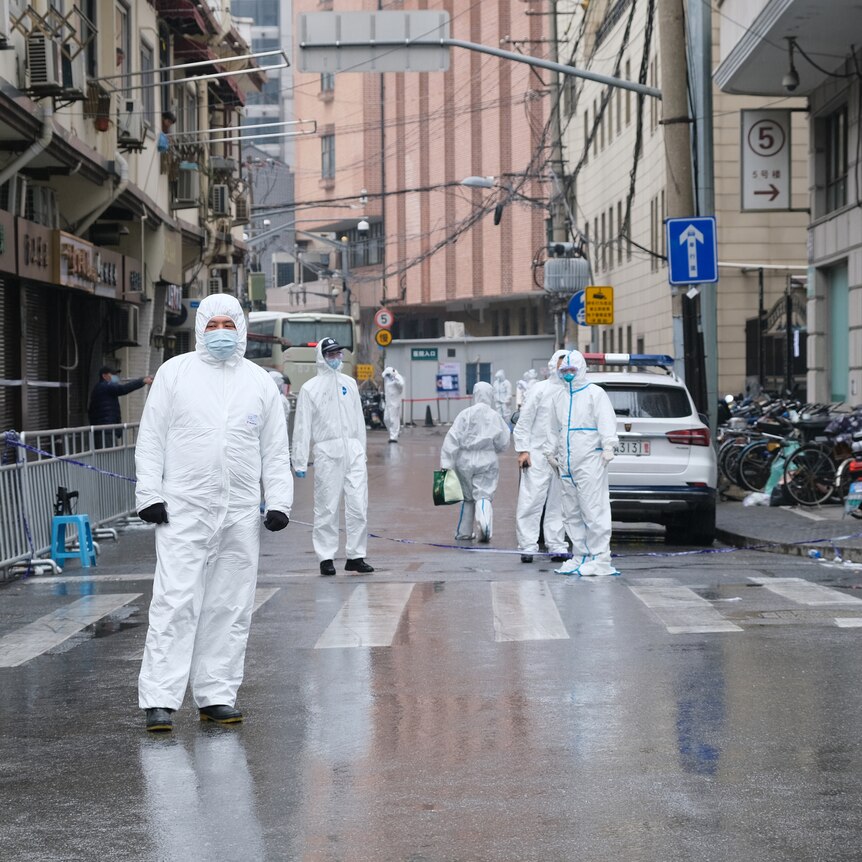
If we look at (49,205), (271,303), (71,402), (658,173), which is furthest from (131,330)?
(271,303)

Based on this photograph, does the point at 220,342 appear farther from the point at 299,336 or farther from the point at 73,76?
the point at 299,336

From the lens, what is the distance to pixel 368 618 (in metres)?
10.8

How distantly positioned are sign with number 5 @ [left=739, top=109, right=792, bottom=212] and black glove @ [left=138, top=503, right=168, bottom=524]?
1669 cm

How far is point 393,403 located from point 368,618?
3290 centimetres

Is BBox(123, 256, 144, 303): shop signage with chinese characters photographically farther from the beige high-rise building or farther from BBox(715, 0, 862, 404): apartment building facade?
the beige high-rise building

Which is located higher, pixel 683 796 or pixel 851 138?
pixel 851 138

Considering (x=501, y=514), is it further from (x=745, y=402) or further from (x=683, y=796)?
(x=683, y=796)

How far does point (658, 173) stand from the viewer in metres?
40.3

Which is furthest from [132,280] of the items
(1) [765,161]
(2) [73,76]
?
(1) [765,161]

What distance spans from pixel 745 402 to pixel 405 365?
97.8 ft

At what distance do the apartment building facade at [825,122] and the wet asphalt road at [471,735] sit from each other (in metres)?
9.95

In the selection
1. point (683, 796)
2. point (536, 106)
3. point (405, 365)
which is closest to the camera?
point (683, 796)

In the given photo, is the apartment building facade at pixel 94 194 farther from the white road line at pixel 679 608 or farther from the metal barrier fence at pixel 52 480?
the white road line at pixel 679 608

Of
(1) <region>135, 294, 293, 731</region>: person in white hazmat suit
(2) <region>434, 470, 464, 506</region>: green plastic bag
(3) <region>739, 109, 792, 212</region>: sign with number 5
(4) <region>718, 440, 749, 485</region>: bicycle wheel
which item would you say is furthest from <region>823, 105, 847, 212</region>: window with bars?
(1) <region>135, 294, 293, 731</region>: person in white hazmat suit
